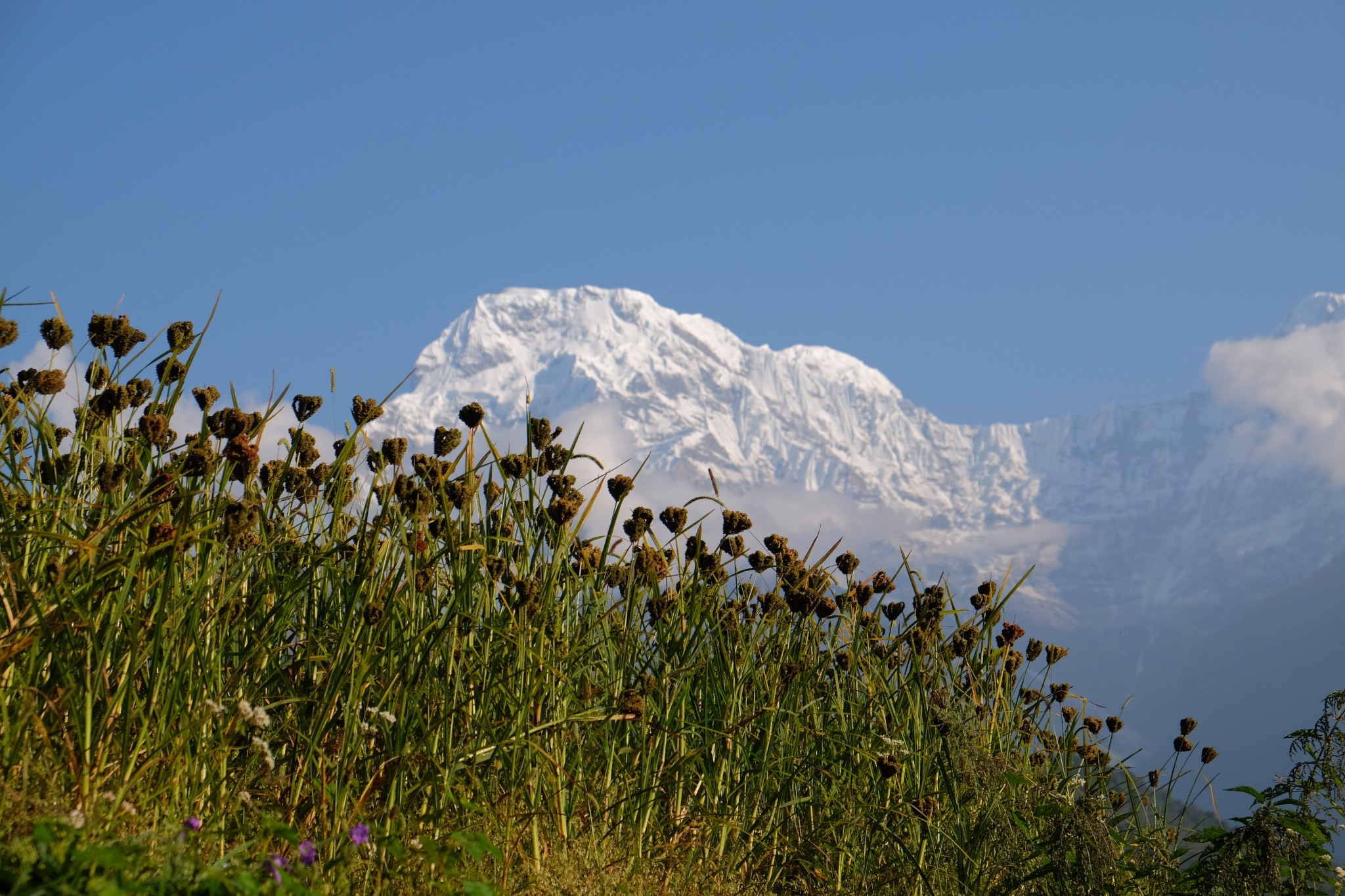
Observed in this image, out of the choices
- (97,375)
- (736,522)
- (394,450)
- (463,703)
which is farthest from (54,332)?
(736,522)

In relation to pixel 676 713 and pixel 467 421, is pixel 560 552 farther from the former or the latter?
pixel 676 713

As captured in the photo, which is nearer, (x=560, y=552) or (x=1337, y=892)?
(x=560, y=552)

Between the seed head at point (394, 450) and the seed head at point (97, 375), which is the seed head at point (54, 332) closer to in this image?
the seed head at point (97, 375)

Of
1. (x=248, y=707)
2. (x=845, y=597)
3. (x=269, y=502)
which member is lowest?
(x=248, y=707)

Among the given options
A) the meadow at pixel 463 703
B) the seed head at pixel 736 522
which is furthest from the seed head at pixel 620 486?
the seed head at pixel 736 522

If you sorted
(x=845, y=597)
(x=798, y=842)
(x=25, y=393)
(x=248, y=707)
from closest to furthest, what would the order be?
(x=248, y=707) < (x=25, y=393) < (x=798, y=842) < (x=845, y=597)

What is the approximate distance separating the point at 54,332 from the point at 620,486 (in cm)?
170

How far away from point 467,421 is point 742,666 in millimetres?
1256

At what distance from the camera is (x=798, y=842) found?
3.37 metres

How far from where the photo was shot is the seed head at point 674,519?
11.3 feet

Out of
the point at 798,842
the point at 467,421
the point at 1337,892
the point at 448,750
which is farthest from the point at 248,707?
the point at 1337,892

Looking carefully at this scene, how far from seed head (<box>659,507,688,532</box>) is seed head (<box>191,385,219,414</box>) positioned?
1.42m

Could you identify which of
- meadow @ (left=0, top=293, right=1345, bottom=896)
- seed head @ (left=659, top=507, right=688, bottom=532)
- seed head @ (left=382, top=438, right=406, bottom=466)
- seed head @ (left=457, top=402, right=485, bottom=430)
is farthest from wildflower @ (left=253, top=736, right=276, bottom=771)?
seed head @ (left=659, top=507, right=688, bottom=532)

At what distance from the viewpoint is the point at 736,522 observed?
3.47m
